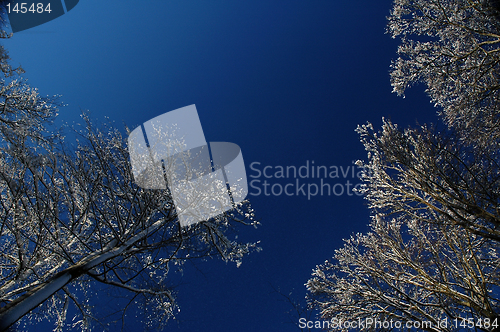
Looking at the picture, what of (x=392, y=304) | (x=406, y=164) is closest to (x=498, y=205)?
(x=406, y=164)

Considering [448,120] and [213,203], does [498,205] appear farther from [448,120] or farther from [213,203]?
[213,203]

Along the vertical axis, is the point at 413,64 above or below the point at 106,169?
above

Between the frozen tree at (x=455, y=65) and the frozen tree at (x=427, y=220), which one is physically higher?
the frozen tree at (x=455, y=65)

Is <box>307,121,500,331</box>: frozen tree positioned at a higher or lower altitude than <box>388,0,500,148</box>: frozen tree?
lower

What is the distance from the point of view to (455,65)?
18.4ft

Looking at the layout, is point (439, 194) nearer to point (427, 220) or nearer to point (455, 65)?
Answer: point (427, 220)

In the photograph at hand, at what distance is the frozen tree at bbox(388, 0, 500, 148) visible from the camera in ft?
17.5

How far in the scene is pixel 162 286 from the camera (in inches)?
196

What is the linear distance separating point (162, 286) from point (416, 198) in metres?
5.82

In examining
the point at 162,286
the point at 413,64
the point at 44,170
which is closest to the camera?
the point at 44,170

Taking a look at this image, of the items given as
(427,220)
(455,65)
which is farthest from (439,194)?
(455,65)

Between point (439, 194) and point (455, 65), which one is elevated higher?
point (455, 65)

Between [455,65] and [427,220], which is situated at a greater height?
[455,65]

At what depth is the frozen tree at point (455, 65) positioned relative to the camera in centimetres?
534
